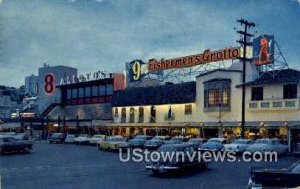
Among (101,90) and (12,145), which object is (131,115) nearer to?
(101,90)

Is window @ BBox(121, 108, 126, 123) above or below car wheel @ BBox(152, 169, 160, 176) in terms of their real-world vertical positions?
above

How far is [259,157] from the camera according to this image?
1244 inches

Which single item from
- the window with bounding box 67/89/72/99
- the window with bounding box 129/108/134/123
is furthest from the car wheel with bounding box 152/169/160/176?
the window with bounding box 67/89/72/99

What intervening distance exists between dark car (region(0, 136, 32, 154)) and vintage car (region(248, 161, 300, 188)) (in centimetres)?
2410

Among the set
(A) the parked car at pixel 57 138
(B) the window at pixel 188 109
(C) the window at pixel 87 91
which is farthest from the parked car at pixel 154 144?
(C) the window at pixel 87 91

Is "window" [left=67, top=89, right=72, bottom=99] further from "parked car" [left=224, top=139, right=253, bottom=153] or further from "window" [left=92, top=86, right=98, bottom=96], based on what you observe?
"parked car" [left=224, top=139, right=253, bottom=153]

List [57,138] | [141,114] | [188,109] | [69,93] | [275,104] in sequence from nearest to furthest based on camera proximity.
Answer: [275,104] < [188,109] < [57,138] < [141,114] < [69,93]

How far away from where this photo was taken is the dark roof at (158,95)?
166 ft

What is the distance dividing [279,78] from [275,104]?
8.90ft

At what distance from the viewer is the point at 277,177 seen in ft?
42.9

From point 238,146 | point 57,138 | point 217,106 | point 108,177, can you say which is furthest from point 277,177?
point 57,138

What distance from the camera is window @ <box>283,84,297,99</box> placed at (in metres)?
40.1

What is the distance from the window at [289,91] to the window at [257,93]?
2577 millimetres

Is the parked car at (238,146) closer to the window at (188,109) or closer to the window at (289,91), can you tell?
the window at (289,91)
